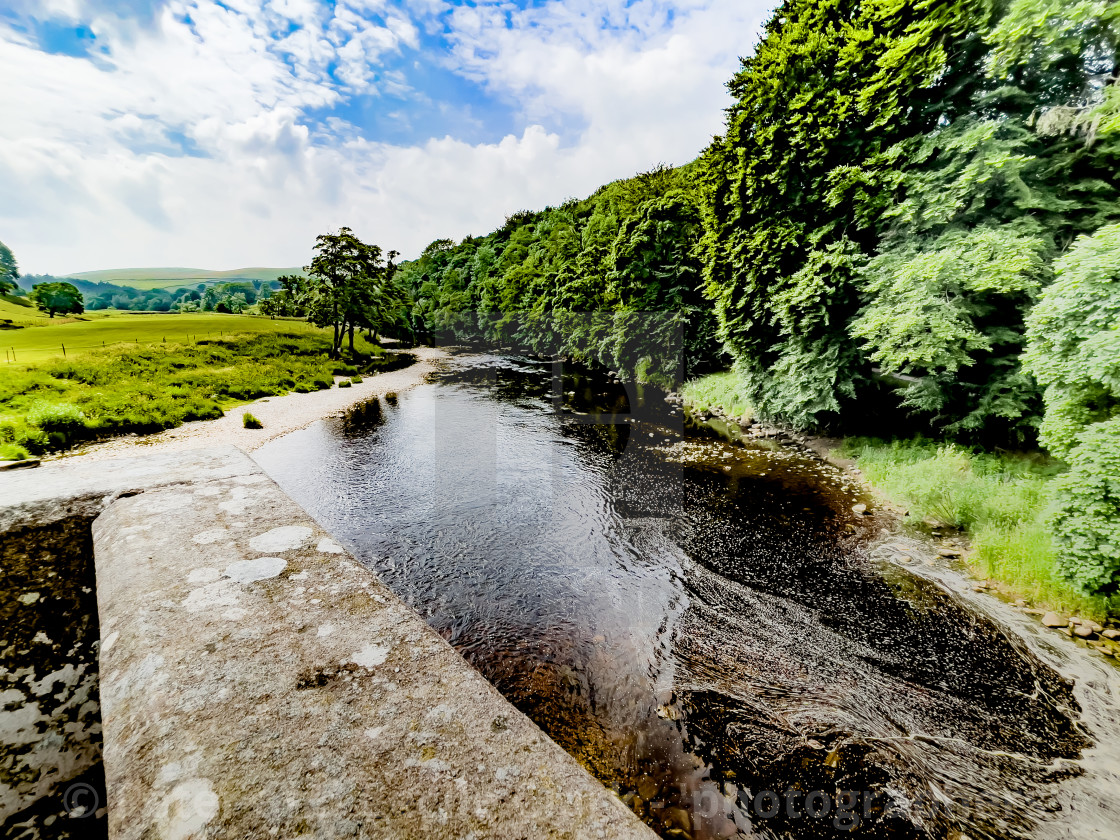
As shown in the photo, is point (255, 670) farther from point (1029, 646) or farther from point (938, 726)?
point (1029, 646)

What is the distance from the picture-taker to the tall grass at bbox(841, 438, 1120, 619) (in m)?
6.54

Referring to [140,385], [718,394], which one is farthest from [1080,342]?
[140,385]

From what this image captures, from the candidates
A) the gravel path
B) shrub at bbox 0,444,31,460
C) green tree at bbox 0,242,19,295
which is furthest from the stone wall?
green tree at bbox 0,242,19,295

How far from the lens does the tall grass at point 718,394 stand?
1772cm

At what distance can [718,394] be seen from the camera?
64.8ft

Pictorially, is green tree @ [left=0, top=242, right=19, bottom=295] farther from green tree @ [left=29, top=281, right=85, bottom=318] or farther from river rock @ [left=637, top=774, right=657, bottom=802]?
river rock @ [left=637, top=774, right=657, bottom=802]

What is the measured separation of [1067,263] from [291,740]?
10.1m

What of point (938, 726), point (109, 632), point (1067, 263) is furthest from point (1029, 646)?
point (109, 632)

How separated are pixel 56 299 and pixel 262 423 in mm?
79113

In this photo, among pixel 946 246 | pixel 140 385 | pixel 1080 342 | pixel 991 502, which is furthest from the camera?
pixel 140 385

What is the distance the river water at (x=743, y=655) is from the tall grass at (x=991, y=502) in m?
0.96

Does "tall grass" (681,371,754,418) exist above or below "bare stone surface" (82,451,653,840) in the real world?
below

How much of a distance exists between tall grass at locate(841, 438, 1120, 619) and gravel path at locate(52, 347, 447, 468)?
14.1 metres

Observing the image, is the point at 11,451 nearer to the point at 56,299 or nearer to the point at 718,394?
the point at 718,394
